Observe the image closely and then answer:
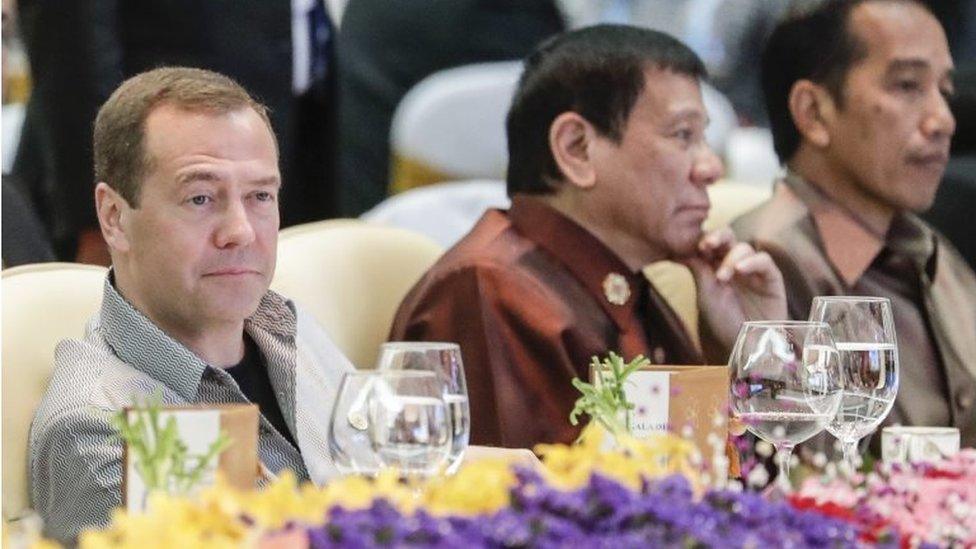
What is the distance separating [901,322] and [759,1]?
3.04 m

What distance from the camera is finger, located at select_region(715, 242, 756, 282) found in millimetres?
2729

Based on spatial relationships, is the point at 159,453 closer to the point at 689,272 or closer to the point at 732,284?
the point at 732,284

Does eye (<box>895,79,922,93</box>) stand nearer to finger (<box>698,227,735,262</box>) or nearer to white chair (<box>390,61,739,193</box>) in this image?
finger (<box>698,227,735,262</box>)

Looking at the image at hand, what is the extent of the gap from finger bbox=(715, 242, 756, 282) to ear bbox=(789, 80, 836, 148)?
429 mm

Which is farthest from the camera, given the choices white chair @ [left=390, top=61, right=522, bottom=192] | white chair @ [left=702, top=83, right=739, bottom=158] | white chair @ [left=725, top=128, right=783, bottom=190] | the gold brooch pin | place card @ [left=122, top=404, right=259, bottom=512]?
white chair @ [left=725, top=128, right=783, bottom=190]

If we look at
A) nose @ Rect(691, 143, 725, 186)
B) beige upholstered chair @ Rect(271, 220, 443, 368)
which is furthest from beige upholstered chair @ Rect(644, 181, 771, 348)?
beige upholstered chair @ Rect(271, 220, 443, 368)

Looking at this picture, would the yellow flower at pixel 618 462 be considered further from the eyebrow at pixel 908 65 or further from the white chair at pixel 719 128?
the white chair at pixel 719 128

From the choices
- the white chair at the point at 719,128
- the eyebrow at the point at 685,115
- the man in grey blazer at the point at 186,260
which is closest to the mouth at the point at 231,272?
the man in grey blazer at the point at 186,260

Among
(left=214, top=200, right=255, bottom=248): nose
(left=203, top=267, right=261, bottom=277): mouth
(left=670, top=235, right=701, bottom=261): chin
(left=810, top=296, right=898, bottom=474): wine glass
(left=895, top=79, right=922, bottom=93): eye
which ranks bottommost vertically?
(left=670, top=235, right=701, bottom=261): chin

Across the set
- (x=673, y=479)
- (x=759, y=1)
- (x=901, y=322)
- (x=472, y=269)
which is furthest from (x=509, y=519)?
(x=759, y=1)

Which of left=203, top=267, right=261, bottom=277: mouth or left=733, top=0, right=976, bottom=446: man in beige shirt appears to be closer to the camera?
left=203, top=267, right=261, bottom=277: mouth

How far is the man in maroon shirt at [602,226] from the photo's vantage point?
103 inches

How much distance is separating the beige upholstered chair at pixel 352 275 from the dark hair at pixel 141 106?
45cm

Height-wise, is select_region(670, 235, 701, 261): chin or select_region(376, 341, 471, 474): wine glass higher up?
select_region(376, 341, 471, 474): wine glass
